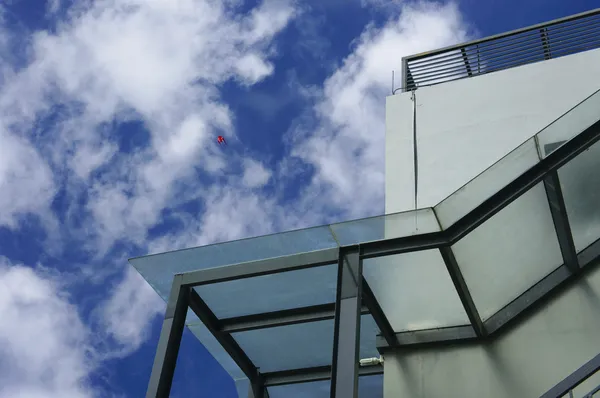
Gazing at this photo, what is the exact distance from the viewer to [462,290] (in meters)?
6.54

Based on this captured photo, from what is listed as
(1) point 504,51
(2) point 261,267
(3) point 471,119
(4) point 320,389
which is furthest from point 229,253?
(1) point 504,51

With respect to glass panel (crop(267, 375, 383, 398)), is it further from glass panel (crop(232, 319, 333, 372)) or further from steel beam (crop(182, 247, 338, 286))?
steel beam (crop(182, 247, 338, 286))

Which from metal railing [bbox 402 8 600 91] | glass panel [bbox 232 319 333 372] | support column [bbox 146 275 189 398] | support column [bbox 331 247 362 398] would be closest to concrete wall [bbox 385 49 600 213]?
metal railing [bbox 402 8 600 91]

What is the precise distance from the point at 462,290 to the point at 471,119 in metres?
3.22

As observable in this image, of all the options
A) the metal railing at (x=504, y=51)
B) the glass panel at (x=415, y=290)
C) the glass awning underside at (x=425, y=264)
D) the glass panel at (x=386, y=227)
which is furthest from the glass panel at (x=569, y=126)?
the metal railing at (x=504, y=51)

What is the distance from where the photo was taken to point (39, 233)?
58.6 meters

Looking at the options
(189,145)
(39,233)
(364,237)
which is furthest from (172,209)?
(364,237)

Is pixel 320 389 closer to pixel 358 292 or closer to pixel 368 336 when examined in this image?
pixel 368 336

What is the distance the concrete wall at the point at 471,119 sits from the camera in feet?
28.2

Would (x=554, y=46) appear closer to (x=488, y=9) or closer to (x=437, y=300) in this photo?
(x=437, y=300)

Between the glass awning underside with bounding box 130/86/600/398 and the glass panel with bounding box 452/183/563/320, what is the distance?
12mm

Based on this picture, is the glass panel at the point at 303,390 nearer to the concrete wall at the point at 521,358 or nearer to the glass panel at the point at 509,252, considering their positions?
the concrete wall at the point at 521,358

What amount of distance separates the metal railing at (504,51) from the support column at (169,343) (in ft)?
17.0

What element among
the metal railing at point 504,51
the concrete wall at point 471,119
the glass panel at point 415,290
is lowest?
the glass panel at point 415,290
